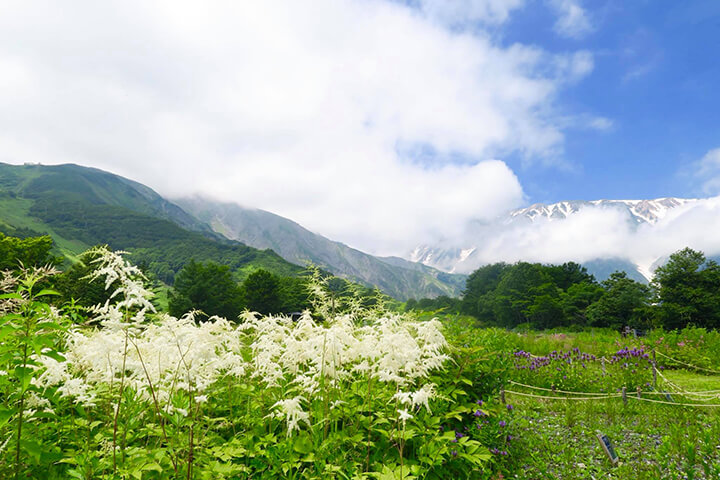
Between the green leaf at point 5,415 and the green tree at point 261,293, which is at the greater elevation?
the green leaf at point 5,415

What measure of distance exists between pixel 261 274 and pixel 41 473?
64.1 meters

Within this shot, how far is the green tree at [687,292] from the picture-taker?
29922 mm

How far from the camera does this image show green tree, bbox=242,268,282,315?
6343 cm

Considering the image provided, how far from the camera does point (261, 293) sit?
210 feet

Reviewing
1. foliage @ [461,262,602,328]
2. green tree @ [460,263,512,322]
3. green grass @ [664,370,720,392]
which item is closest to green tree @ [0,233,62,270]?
green grass @ [664,370,720,392]

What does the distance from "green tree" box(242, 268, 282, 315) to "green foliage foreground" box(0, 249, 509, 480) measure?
61.7 meters

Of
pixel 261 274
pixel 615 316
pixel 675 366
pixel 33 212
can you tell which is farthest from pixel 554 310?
pixel 33 212

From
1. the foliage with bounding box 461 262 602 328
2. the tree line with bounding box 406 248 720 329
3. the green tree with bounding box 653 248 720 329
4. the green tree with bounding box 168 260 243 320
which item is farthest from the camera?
the green tree with bounding box 168 260 243 320

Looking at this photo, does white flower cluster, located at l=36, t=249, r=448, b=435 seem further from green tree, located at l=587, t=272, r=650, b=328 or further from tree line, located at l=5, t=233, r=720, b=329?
green tree, located at l=587, t=272, r=650, b=328

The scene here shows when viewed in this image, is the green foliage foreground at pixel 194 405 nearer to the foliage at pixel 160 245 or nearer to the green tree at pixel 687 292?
the green tree at pixel 687 292

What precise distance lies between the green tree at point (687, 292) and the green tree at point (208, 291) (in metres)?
57.9

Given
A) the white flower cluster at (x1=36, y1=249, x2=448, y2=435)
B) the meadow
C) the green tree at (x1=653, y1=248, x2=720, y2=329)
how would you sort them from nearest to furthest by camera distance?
the meadow < the white flower cluster at (x1=36, y1=249, x2=448, y2=435) < the green tree at (x1=653, y1=248, x2=720, y2=329)

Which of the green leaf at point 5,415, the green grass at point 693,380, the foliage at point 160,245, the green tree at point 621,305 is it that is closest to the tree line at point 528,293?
the green tree at point 621,305

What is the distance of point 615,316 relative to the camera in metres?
43.5
